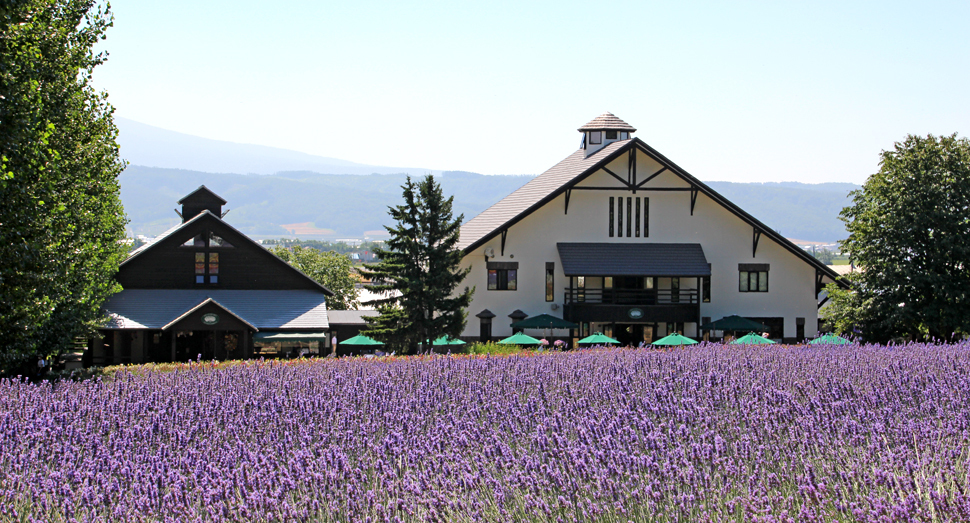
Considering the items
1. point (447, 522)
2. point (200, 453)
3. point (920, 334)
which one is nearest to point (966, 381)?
point (447, 522)

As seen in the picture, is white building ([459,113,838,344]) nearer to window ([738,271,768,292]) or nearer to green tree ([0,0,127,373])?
window ([738,271,768,292])

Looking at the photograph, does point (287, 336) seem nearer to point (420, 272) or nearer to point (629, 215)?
point (420, 272)

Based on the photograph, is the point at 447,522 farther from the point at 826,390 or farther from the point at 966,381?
the point at 966,381

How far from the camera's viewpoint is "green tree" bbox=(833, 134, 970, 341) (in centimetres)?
3391

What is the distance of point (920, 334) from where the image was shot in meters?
36.2

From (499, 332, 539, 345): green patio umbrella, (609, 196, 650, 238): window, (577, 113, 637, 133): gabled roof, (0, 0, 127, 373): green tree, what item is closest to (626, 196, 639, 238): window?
(609, 196, 650, 238): window

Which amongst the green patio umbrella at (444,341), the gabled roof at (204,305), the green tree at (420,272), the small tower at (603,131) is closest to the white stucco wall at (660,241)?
the small tower at (603,131)

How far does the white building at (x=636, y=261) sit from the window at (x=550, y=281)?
0.05 meters

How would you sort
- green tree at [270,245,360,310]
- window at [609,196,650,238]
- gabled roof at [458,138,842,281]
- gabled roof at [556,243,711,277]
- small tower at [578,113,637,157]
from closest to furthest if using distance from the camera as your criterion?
gabled roof at [458,138,842,281], gabled roof at [556,243,711,277], window at [609,196,650,238], small tower at [578,113,637,157], green tree at [270,245,360,310]

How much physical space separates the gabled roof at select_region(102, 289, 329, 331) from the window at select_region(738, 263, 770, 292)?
21.1 m

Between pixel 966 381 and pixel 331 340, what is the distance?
115 ft

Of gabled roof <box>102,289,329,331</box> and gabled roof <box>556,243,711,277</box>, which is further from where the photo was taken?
gabled roof <box>556,243,711,277</box>

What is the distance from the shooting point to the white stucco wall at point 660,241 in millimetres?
42094

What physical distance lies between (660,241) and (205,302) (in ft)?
72.7
